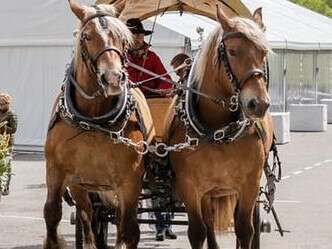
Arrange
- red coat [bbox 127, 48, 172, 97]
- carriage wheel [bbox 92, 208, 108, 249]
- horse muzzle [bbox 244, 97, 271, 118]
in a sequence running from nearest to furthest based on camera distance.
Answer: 1. horse muzzle [bbox 244, 97, 271, 118]
2. carriage wheel [bbox 92, 208, 108, 249]
3. red coat [bbox 127, 48, 172, 97]

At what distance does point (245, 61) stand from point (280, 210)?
6.49 metres

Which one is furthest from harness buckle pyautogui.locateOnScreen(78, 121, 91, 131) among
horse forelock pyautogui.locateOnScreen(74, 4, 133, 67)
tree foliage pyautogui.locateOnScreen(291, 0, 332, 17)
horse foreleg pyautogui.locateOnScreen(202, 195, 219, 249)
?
tree foliage pyautogui.locateOnScreen(291, 0, 332, 17)

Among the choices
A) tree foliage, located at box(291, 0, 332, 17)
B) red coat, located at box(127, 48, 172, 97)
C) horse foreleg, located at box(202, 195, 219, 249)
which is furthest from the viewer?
tree foliage, located at box(291, 0, 332, 17)

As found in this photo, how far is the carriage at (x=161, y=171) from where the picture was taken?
288 inches

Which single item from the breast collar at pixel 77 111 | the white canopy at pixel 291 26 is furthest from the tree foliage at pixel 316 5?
the breast collar at pixel 77 111

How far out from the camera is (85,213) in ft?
26.4

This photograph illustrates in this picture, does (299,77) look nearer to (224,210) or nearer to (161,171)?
(224,210)

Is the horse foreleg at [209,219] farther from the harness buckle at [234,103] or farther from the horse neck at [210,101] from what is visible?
the harness buckle at [234,103]

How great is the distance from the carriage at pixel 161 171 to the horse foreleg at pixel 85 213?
7 centimetres

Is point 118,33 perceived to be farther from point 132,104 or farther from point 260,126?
point 260,126

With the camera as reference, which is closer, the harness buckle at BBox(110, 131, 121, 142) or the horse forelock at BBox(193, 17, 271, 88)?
the horse forelock at BBox(193, 17, 271, 88)

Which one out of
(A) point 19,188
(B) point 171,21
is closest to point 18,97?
(B) point 171,21

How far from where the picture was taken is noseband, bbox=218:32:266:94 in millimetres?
6191

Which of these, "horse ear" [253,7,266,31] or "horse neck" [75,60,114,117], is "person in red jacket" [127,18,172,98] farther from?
"horse ear" [253,7,266,31]
